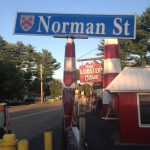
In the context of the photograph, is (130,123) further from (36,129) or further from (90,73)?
(90,73)

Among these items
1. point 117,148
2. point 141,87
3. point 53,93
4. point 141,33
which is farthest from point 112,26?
point 53,93

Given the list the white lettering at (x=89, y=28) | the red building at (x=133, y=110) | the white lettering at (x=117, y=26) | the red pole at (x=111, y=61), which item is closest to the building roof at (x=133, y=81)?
the red building at (x=133, y=110)

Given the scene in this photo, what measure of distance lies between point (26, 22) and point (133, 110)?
29.0 ft

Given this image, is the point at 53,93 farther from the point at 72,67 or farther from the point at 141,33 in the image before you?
the point at 72,67

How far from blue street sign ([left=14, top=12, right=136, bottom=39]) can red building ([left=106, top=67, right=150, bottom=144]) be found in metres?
7.80

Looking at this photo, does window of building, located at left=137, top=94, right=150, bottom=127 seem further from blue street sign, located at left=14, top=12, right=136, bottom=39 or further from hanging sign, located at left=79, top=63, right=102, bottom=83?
hanging sign, located at left=79, top=63, right=102, bottom=83

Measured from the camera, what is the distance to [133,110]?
15.6 meters

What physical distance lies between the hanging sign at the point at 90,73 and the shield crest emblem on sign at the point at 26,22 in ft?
87.1

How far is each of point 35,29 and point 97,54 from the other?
195ft

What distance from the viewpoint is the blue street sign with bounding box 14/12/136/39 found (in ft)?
25.0

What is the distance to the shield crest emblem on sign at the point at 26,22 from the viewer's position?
773cm

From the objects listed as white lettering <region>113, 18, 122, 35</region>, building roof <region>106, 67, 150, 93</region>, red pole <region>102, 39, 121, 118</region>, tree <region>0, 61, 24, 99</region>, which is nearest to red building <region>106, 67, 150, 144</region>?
building roof <region>106, 67, 150, 93</region>

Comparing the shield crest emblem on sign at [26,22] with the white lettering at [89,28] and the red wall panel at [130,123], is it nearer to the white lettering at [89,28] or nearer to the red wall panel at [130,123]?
the white lettering at [89,28]

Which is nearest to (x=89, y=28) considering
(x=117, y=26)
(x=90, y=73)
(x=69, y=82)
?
(x=117, y=26)
